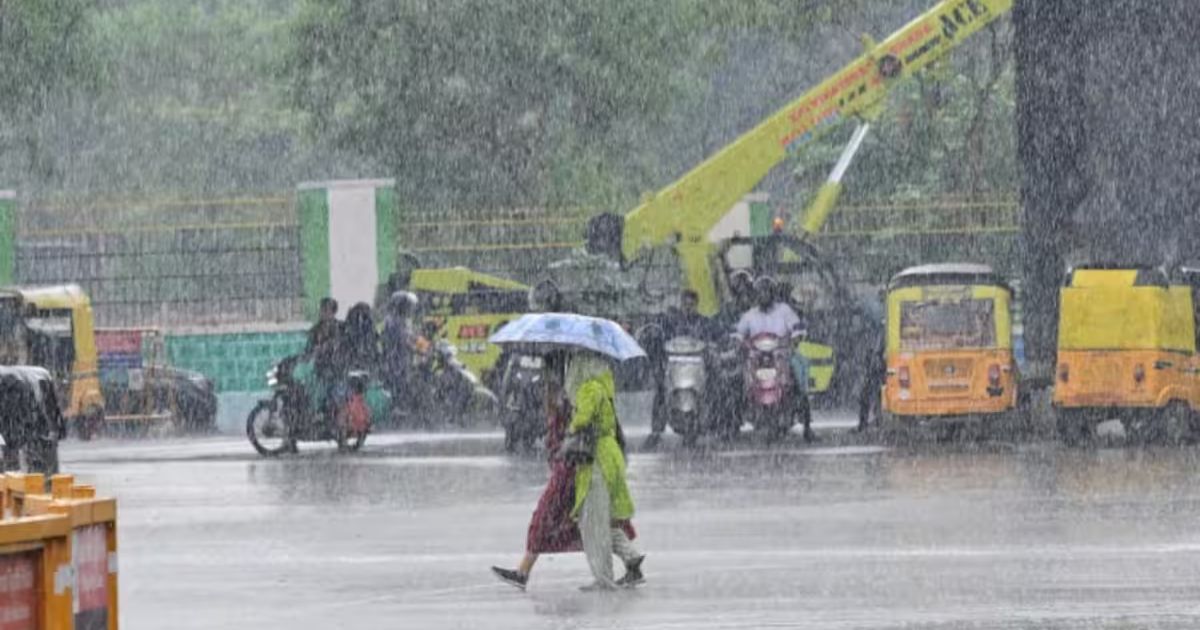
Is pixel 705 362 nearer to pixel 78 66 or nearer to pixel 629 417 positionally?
pixel 629 417

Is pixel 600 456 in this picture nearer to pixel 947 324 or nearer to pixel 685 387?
pixel 685 387

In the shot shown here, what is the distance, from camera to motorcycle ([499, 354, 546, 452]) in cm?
2350

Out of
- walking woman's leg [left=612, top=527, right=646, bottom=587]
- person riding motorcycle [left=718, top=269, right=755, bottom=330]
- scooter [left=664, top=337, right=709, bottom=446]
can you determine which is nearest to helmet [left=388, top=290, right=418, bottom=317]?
person riding motorcycle [left=718, top=269, right=755, bottom=330]

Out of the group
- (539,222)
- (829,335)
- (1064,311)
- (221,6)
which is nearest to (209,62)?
(221,6)

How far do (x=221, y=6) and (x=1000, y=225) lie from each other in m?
46.3

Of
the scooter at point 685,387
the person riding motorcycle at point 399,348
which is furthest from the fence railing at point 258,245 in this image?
the scooter at point 685,387

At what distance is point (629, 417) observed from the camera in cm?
2900

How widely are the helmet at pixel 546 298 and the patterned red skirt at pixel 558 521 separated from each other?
9.32 metres

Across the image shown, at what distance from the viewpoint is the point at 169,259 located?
31516 mm

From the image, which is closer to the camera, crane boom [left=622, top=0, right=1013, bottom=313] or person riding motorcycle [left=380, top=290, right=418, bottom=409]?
person riding motorcycle [left=380, top=290, right=418, bottom=409]

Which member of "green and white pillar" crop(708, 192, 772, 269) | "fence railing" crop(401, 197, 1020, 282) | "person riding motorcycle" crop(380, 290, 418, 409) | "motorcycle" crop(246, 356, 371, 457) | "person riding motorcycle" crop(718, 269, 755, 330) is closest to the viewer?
"motorcycle" crop(246, 356, 371, 457)

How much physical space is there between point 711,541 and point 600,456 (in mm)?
2252

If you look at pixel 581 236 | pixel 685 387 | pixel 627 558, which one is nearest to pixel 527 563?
pixel 627 558

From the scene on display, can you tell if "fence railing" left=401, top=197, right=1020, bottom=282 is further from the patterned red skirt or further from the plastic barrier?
the plastic barrier
